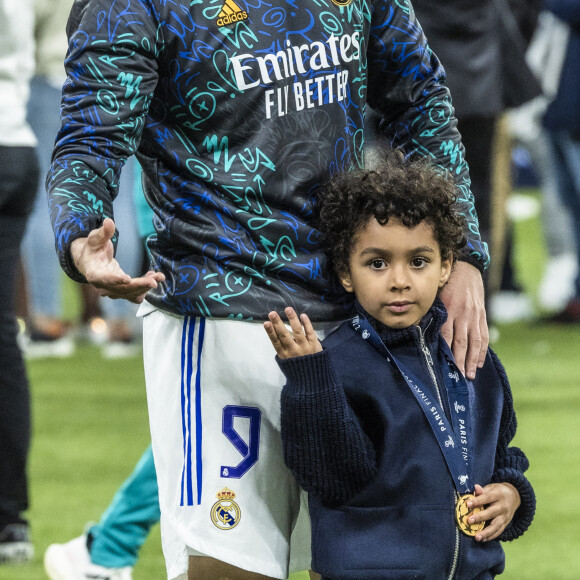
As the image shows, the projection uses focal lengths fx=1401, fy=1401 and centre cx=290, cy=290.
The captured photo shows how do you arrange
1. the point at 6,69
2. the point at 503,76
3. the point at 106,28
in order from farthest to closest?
the point at 503,76 → the point at 6,69 → the point at 106,28

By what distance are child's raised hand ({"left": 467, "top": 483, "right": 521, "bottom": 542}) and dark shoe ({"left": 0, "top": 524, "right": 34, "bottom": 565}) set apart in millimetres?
2062

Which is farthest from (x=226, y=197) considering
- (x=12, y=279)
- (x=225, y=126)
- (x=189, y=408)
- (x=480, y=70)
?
(x=480, y=70)

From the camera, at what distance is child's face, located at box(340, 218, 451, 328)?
9.04 ft

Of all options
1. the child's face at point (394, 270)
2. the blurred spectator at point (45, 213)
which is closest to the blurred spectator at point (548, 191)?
the blurred spectator at point (45, 213)

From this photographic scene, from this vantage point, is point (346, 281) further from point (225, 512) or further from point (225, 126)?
point (225, 512)

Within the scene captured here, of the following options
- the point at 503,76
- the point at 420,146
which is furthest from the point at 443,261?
the point at 503,76

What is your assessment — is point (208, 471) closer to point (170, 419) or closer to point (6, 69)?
point (170, 419)

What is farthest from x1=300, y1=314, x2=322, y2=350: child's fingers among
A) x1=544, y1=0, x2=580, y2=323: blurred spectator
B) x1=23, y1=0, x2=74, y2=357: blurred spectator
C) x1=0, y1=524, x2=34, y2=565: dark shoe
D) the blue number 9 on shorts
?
x1=544, y1=0, x2=580, y2=323: blurred spectator

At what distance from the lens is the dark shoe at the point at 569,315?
967 cm

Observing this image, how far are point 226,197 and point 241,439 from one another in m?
0.49

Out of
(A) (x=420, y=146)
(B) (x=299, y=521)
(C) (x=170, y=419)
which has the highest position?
(A) (x=420, y=146)

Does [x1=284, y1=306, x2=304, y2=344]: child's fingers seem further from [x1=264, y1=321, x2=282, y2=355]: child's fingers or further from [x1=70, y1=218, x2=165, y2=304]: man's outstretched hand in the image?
[x1=70, y1=218, x2=165, y2=304]: man's outstretched hand

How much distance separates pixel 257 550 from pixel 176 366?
0.41 meters

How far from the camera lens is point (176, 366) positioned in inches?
113
